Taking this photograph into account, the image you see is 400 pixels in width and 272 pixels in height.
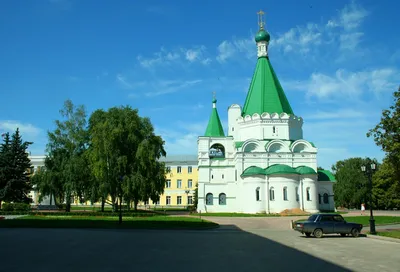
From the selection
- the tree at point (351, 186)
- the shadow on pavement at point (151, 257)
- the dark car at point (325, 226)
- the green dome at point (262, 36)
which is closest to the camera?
the shadow on pavement at point (151, 257)

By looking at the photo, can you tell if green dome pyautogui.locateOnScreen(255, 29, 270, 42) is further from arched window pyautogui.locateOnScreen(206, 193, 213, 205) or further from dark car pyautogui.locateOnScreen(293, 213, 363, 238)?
dark car pyautogui.locateOnScreen(293, 213, 363, 238)

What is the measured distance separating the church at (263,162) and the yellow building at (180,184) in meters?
24.9

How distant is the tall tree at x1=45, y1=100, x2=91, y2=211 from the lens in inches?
1490

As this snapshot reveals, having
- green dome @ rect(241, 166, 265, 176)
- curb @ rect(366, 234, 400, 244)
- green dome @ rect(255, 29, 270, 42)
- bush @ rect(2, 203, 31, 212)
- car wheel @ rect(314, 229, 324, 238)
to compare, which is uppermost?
green dome @ rect(255, 29, 270, 42)

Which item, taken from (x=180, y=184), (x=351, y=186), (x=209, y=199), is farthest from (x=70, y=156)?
(x=351, y=186)

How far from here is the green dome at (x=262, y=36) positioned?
56.7 metres

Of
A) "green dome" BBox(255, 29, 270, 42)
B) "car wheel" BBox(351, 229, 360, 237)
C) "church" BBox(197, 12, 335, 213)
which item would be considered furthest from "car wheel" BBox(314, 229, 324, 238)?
"green dome" BBox(255, 29, 270, 42)

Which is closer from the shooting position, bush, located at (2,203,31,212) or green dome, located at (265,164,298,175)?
bush, located at (2,203,31,212)

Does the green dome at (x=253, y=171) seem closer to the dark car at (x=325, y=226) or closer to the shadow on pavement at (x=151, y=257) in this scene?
the dark car at (x=325, y=226)

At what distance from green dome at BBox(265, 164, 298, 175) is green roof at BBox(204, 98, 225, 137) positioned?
40.0 feet

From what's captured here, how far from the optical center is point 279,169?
45406mm

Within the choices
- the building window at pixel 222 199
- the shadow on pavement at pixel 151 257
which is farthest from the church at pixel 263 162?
the shadow on pavement at pixel 151 257

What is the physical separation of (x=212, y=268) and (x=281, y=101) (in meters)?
44.7

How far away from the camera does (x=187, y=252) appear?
1301cm
